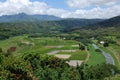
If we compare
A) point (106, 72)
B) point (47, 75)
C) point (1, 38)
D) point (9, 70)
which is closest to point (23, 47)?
point (1, 38)

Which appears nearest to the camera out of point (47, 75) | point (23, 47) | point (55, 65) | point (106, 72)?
point (47, 75)

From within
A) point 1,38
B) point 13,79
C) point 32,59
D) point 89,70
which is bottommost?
point 1,38

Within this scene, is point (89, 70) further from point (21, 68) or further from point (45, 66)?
point (21, 68)

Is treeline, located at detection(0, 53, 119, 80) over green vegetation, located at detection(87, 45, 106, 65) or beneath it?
over

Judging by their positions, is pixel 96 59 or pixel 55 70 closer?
pixel 55 70

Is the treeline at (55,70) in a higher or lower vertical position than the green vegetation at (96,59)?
higher

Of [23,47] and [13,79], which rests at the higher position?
[13,79]

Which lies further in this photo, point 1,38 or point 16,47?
point 1,38

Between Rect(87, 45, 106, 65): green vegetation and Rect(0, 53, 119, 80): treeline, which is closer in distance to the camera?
Rect(0, 53, 119, 80): treeline

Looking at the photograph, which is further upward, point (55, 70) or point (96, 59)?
point (55, 70)

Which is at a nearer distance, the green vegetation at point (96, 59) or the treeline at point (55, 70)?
the treeline at point (55, 70)

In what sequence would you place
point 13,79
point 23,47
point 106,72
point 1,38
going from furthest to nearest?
point 1,38 < point 23,47 < point 106,72 < point 13,79
